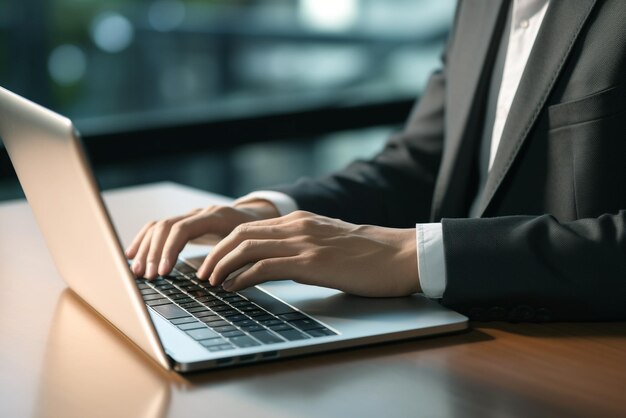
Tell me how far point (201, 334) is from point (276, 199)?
1.68ft

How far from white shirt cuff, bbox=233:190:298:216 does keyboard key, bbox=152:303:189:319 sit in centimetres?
40

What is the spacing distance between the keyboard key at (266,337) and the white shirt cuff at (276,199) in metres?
0.48

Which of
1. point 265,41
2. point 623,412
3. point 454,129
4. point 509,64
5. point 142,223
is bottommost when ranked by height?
point 623,412

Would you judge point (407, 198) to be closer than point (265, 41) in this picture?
Yes

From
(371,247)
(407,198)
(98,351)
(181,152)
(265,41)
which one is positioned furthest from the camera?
(265,41)

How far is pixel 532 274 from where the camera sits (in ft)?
3.32

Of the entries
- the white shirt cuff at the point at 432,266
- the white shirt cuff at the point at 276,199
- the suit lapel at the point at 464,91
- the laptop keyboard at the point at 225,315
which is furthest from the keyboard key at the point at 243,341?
the suit lapel at the point at 464,91

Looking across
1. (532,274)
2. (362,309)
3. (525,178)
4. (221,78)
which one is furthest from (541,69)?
(221,78)

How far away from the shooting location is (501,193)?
1.35 m

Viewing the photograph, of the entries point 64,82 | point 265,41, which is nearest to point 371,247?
point 64,82

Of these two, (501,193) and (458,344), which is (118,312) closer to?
(458,344)

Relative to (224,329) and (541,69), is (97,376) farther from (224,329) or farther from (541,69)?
(541,69)

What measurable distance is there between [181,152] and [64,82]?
22.5 inches

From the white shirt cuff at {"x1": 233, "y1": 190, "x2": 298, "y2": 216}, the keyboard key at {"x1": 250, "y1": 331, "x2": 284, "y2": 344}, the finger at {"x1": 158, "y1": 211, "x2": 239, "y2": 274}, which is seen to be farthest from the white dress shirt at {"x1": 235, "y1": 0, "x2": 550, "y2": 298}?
the keyboard key at {"x1": 250, "y1": 331, "x2": 284, "y2": 344}
